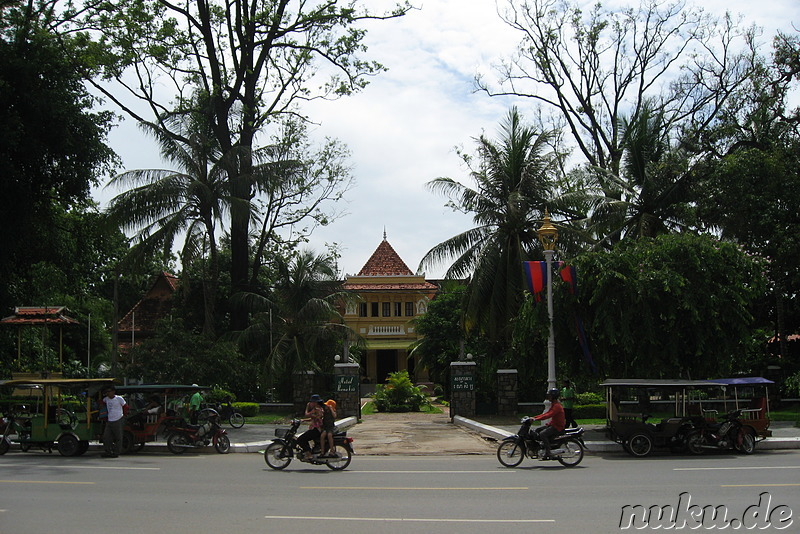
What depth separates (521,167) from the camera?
98.8ft

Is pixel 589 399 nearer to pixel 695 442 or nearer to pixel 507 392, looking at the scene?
pixel 507 392

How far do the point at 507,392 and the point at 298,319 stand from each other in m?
10.8

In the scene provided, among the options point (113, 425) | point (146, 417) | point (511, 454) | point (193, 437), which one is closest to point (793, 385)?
point (511, 454)

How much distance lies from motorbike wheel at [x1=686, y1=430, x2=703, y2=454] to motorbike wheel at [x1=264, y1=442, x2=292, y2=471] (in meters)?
8.43

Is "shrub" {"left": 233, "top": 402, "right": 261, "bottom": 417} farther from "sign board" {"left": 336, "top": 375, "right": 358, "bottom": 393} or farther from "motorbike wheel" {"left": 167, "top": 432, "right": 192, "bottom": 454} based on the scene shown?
"motorbike wheel" {"left": 167, "top": 432, "right": 192, "bottom": 454}

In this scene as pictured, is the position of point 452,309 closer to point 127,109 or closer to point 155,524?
point 127,109

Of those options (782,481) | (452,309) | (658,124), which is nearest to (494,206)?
(658,124)

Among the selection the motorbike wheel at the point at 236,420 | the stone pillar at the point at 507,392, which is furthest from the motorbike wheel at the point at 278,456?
the stone pillar at the point at 507,392

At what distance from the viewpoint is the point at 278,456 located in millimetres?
14086

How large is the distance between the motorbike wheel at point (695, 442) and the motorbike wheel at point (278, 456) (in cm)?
843

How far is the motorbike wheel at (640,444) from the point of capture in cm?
1600

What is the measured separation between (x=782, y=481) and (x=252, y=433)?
14.8 metres

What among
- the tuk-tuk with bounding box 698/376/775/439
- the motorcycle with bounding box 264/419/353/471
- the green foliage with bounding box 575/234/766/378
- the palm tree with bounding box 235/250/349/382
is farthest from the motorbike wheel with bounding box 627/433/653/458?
the palm tree with bounding box 235/250/349/382

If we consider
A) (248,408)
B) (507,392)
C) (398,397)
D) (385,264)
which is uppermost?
(385,264)
